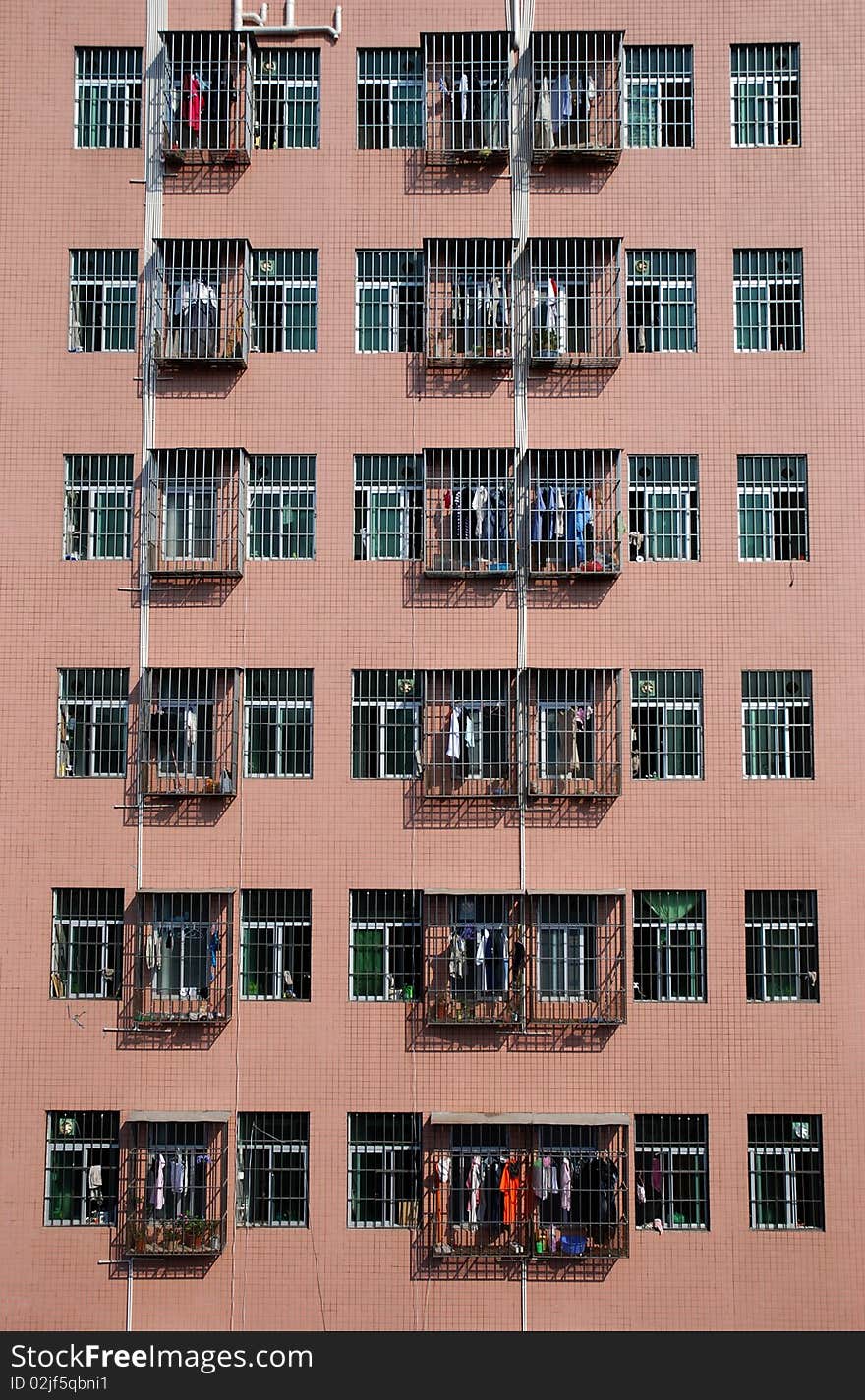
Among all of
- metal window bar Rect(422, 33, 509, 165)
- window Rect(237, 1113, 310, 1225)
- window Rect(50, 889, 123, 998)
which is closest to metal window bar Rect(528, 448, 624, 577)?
metal window bar Rect(422, 33, 509, 165)

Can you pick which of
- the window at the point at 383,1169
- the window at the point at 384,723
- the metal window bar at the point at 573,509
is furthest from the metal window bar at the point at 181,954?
the metal window bar at the point at 573,509

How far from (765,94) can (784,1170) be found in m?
14.1

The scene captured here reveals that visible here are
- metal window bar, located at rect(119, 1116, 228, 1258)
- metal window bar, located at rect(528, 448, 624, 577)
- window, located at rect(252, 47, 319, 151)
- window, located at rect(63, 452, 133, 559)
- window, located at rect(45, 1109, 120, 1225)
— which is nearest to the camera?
metal window bar, located at rect(119, 1116, 228, 1258)

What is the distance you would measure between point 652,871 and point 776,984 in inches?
83.6

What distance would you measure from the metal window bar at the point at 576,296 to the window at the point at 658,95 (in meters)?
1.71

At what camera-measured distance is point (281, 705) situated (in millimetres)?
16297

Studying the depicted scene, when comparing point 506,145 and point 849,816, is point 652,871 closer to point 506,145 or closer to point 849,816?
point 849,816

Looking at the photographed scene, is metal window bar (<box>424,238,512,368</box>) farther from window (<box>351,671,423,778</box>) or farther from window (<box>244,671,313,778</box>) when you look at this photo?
window (<box>244,671,313,778</box>)

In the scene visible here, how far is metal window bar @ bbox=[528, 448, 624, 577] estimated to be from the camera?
1625 cm

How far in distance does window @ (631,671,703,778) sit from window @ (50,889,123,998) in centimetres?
707

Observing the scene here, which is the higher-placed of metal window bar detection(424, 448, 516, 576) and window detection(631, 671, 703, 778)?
metal window bar detection(424, 448, 516, 576)

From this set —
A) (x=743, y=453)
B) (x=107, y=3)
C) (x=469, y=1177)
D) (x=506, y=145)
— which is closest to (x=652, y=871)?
(x=469, y=1177)

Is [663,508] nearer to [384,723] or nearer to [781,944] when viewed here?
[384,723]
